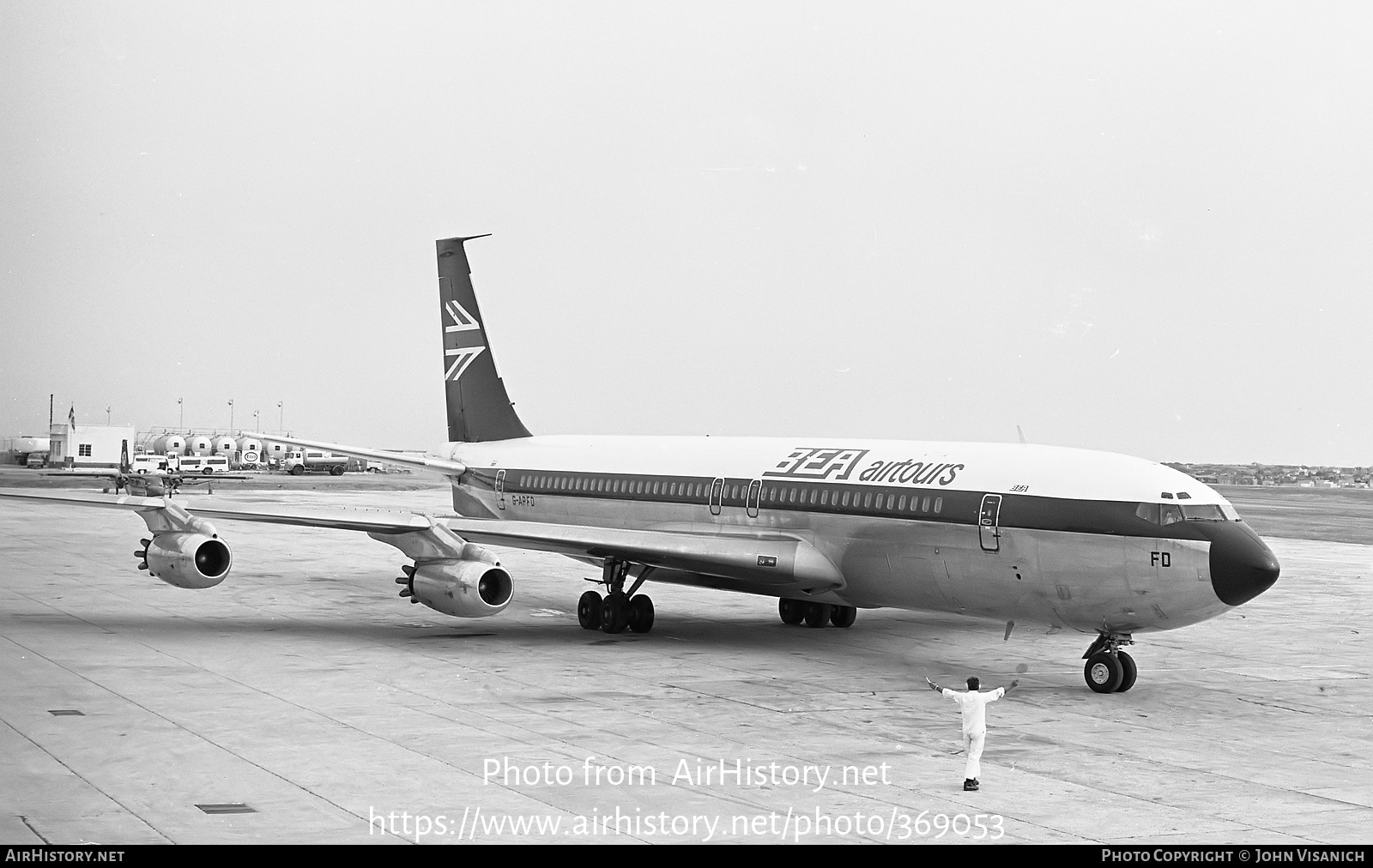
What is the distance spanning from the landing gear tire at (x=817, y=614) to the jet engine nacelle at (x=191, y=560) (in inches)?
389

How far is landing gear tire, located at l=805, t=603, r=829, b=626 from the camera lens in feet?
81.4

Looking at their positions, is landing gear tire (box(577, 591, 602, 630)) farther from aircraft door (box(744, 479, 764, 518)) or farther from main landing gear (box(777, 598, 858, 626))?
main landing gear (box(777, 598, 858, 626))

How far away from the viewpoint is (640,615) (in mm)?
23656

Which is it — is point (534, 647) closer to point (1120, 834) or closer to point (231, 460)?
point (1120, 834)

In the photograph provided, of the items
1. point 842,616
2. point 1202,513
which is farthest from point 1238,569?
point 842,616

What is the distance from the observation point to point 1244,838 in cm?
1114

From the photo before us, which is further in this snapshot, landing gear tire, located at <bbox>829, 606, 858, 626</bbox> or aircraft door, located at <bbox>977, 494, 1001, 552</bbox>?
landing gear tire, located at <bbox>829, 606, 858, 626</bbox>

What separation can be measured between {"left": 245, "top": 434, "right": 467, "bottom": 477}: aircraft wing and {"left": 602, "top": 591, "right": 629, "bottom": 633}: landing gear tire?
605cm

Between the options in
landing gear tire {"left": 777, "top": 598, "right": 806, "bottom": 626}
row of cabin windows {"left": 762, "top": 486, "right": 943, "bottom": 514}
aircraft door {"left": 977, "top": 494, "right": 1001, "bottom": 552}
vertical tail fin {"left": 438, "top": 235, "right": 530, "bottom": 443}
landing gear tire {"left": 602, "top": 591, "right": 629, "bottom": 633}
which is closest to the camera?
aircraft door {"left": 977, "top": 494, "right": 1001, "bottom": 552}

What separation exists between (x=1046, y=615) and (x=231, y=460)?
356 ft

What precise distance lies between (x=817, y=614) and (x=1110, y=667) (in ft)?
23.3

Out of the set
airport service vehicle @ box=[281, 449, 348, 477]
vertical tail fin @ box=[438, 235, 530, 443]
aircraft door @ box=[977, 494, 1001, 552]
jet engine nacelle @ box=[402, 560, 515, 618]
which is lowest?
airport service vehicle @ box=[281, 449, 348, 477]

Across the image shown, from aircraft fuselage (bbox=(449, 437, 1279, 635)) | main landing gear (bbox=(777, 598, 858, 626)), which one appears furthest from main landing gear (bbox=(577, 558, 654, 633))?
main landing gear (bbox=(777, 598, 858, 626))
